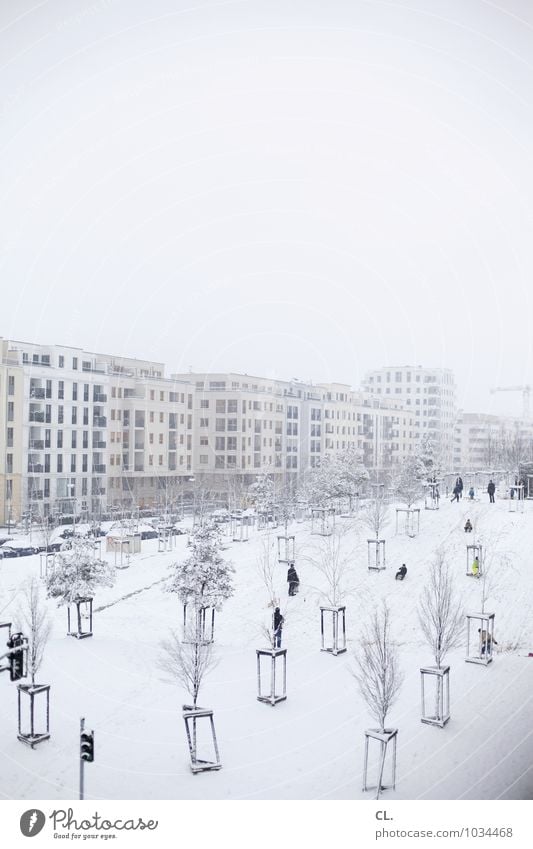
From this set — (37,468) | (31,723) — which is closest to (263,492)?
(37,468)

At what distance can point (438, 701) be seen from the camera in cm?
414

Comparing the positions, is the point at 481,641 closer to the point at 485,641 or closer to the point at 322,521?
the point at 485,641

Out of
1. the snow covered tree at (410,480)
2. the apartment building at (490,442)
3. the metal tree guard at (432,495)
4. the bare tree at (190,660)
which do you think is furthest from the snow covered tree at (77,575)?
the apartment building at (490,442)

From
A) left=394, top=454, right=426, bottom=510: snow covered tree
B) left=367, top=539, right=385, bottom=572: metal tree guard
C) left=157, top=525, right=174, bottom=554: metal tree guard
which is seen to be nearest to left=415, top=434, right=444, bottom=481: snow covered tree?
left=394, top=454, right=426, bottom=510: snow covered tree

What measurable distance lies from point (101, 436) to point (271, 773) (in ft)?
16.1

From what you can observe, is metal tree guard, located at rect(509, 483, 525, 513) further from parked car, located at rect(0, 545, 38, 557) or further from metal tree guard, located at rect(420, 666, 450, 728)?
parked car, located at rect(0, 545, 38, 557)

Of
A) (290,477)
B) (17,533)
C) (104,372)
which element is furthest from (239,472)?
(17,533)

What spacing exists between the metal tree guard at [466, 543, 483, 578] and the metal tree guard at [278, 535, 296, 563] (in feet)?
5.29

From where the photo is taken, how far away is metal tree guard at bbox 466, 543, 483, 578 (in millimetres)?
5918

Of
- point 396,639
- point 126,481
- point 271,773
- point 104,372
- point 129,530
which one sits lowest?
point 271,773

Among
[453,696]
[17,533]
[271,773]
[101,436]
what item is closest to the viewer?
[271,773]

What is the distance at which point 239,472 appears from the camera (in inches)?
305

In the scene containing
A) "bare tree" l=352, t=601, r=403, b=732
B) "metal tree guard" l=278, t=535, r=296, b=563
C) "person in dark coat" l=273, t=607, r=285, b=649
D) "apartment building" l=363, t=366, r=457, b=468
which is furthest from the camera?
"apartment building" l=363, t=366, r=457, b=468

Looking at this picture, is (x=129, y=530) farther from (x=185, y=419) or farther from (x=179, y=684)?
(x=179, y=684)
